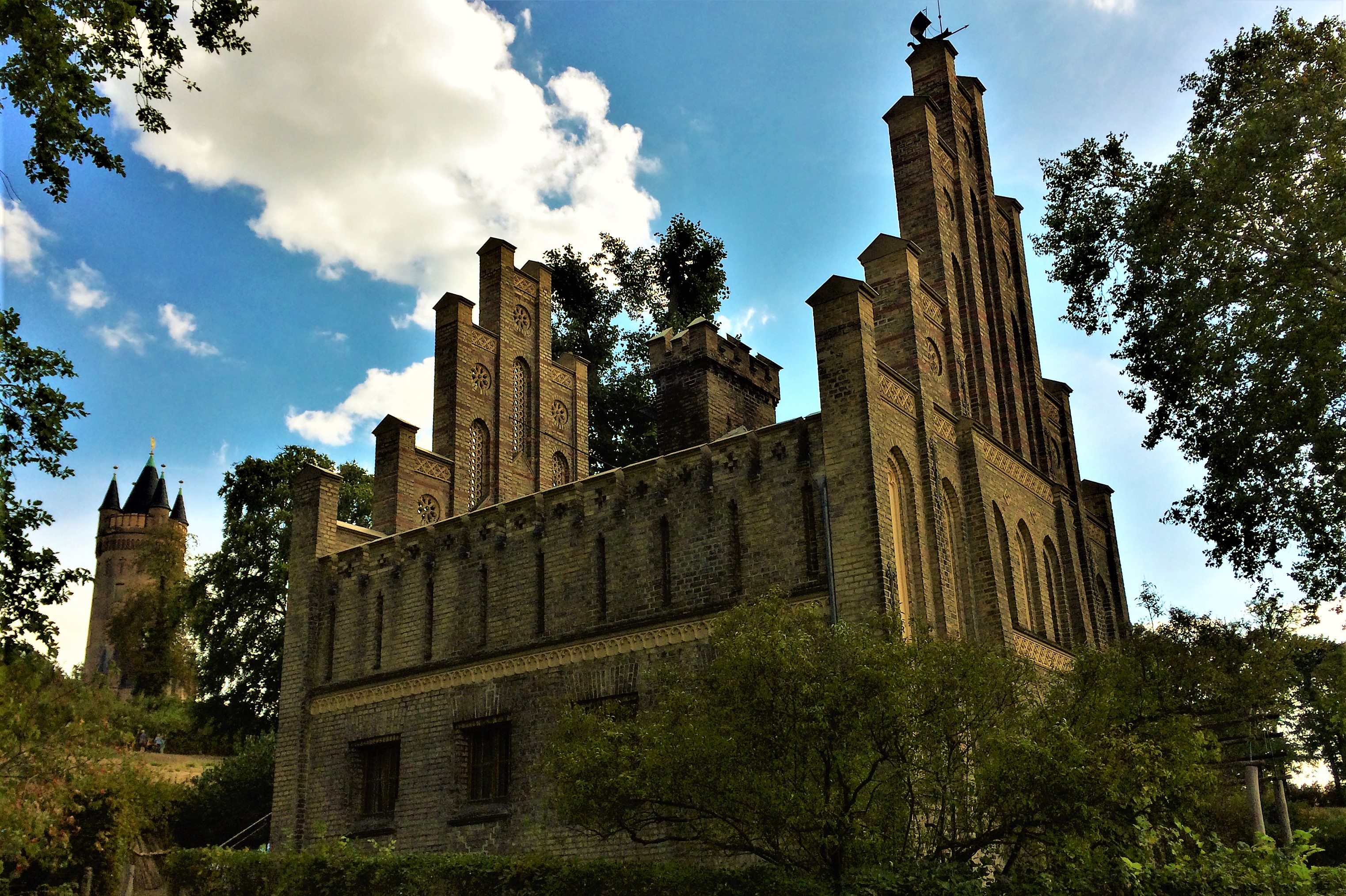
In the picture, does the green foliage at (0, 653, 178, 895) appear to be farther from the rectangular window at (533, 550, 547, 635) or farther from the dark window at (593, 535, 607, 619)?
the dark window at (593, 535, 607, 619)

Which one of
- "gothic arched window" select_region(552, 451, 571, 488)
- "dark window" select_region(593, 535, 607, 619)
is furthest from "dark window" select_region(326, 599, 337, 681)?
"dark window" select_region(593, 535, 607, 619)

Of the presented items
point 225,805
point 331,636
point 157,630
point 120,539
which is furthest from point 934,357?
point 120,539

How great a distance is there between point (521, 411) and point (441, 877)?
43.1ft

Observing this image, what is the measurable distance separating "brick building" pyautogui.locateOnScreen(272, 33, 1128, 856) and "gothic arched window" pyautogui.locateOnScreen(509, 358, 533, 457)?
480 millimetres

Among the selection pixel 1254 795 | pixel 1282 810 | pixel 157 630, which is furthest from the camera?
pixel 157 630

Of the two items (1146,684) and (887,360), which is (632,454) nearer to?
(887,360)

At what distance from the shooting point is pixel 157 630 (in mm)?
44312

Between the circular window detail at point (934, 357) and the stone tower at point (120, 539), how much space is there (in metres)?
78.0

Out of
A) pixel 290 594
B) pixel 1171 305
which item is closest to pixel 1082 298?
pixel 1171 305

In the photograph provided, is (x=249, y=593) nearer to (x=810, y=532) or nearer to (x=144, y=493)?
(x=810, y=532)

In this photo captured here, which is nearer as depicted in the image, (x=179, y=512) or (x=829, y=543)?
(x=829, y=543)

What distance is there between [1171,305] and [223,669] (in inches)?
1052

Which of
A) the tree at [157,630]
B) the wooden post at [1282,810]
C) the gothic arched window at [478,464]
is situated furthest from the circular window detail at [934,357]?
the tree at [157,630]

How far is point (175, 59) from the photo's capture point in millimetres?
12359
